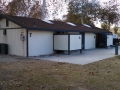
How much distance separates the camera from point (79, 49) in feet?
49.3

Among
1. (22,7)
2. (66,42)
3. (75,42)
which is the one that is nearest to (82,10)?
(22,7)

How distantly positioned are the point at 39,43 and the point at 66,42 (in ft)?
7.12

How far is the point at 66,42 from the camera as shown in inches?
542

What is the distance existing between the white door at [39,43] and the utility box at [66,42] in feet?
1.40

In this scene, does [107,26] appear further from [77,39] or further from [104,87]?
[104,87]

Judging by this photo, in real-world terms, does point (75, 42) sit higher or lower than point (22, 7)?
lower

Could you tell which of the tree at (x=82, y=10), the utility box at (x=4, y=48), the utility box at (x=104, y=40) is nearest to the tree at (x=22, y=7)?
the tree at (x=82, y=10)

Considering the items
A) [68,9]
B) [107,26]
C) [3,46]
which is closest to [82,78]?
[3,46]

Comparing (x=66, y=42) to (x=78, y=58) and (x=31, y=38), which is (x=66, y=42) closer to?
(x=78, y=58)

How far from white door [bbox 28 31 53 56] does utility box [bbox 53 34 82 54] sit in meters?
0.43

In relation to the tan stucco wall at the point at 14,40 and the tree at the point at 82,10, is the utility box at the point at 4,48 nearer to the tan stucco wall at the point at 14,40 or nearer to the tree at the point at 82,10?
the tan stucco wall at the point at 14,40

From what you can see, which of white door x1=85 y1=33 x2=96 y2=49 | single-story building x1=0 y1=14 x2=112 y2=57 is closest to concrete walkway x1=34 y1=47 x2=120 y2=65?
single-story building x1=0 y1=14 x2=112 y2=57

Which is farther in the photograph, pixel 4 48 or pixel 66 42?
pixel 4 48

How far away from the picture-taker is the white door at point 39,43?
12.8m
